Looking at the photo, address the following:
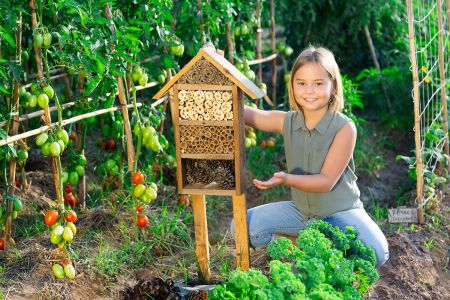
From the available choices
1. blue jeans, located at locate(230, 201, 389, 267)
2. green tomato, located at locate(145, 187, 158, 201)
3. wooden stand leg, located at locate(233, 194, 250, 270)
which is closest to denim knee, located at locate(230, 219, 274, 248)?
blue jeans, located at locate(230, 201, 389, 267)

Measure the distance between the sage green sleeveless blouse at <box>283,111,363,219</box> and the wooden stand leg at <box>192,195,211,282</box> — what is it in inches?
17.1

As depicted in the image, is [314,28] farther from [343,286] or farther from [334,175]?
[343,286]

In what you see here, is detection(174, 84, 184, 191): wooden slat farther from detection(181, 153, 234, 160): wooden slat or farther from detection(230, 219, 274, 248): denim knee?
detection(230, 219, 274, 248): denim knee

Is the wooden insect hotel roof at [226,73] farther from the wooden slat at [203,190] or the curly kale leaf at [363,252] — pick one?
the curly kale leaf at [363,252]

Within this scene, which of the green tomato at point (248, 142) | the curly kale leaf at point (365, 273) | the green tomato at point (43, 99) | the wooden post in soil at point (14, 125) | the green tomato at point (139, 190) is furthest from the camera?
the green tomato at point (248, 142)

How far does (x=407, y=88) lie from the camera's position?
220 inches

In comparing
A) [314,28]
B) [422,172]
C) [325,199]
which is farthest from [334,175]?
[314,28]

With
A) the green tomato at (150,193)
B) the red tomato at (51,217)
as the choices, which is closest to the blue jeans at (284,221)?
the green tomato at (150,193)

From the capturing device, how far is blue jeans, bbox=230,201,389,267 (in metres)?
3.44

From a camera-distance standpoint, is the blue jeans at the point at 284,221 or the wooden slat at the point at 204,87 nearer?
the wooden slat at the point at 204,87

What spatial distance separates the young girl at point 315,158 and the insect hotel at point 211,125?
0.24 meters

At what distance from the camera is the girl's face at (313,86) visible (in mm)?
3350

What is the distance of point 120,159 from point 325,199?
4.22 ft

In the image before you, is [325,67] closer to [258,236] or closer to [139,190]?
[258,236]
